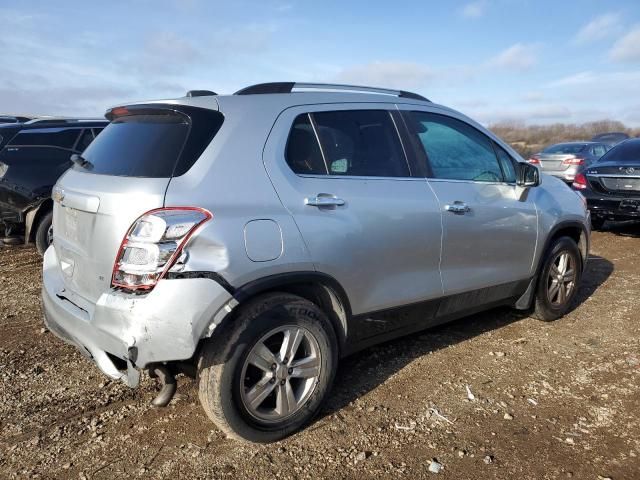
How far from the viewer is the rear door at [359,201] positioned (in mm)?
2781

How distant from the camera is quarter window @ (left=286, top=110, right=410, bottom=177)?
9.50 feet

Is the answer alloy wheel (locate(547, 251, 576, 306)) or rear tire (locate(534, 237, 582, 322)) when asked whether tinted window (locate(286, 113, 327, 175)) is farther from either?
alloy wheel (locate(547, 251, 576, 306))

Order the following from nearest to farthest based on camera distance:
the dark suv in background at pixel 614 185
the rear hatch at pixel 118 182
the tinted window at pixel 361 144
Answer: the rear hatch at pixel 118 182
the tinted window at pixel 361 144
the dark suv in background at pixel 614 185

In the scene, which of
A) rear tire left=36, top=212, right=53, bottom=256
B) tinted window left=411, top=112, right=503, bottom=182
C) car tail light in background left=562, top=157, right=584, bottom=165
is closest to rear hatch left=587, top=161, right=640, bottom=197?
car tail light in background left=562, top=157, right=584, bottom=165

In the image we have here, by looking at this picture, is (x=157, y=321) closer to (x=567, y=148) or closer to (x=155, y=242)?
(x=155, y=242)

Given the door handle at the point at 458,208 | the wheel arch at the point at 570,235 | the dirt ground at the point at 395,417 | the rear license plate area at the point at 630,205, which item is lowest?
the dirt ground at the point at 395,417

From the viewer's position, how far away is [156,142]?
2.69m

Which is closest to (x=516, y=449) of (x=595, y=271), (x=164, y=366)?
(x=164, y=366)

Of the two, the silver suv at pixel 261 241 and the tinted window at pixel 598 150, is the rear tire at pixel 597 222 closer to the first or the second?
the tinted window at pixel 598 150

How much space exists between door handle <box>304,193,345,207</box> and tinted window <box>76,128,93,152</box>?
5.22 m

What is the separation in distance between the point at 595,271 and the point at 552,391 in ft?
11.3

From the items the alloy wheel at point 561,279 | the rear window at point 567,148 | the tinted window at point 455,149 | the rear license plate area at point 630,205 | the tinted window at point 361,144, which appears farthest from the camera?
the rear window at point 567,148

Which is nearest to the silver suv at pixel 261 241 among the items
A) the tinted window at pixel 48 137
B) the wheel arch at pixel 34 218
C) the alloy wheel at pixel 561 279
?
the alloy wheel at pixel 561 279

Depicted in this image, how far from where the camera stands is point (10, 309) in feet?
15.8
